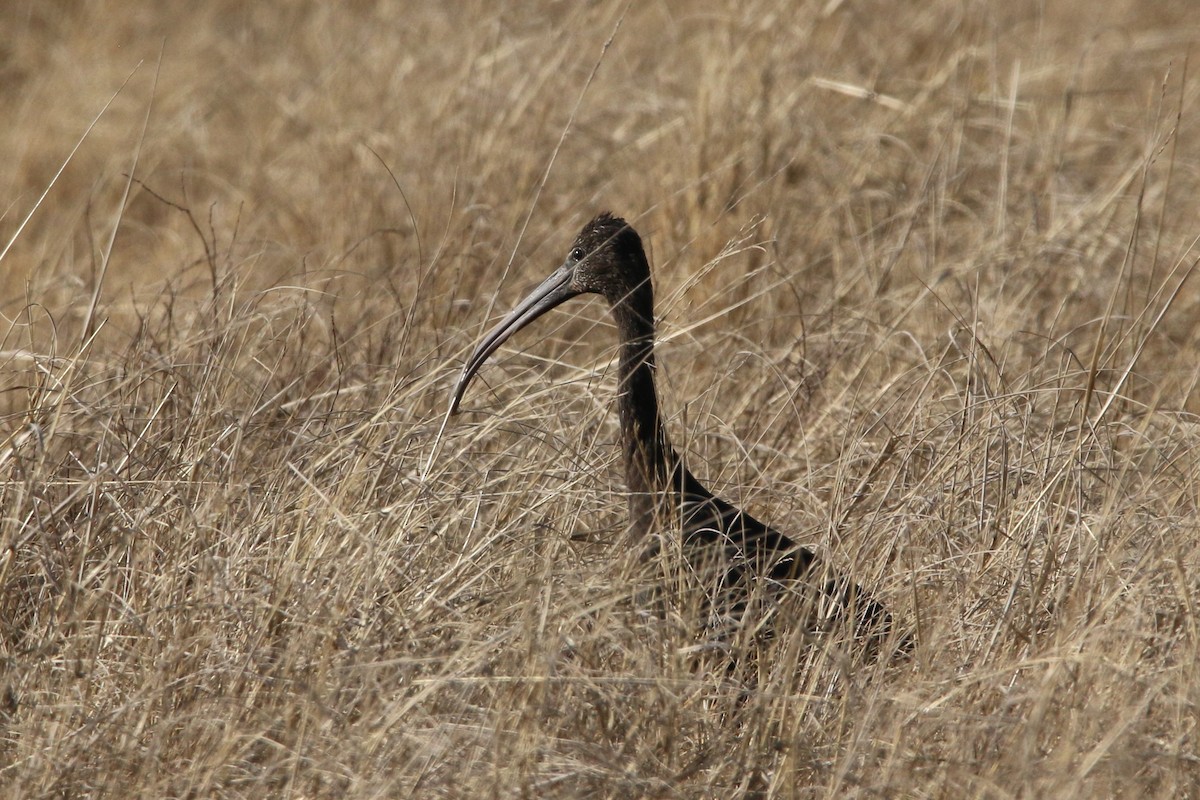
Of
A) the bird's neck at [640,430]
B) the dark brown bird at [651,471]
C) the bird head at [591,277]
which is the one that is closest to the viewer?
the dark brown bird at [651,471]

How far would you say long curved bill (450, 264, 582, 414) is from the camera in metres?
4.21

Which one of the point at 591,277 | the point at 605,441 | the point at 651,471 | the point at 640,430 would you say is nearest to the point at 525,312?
the point at 591,277

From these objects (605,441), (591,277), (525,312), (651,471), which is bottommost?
(605,441)

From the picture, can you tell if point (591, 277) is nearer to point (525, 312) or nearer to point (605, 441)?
point (525, 312)

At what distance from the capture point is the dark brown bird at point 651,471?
3562mm

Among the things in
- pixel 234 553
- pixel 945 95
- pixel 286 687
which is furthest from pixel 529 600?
pixel 945 95

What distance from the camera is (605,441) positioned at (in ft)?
14.4

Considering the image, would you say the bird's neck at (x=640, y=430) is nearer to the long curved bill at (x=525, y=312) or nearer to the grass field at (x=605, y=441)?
the grass field at (x=605, y=441)

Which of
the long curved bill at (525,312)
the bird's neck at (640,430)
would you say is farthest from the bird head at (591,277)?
the bird's neck at (640,430)

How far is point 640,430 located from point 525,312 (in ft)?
1.89

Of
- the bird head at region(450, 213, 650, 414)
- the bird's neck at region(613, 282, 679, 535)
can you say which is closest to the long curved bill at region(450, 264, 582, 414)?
the bird head at region(450, 213, 650, 414)

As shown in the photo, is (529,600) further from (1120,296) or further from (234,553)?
(1120,296)

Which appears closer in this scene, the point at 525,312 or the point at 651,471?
the point at 651,471

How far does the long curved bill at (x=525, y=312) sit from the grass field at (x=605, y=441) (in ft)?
0.31
